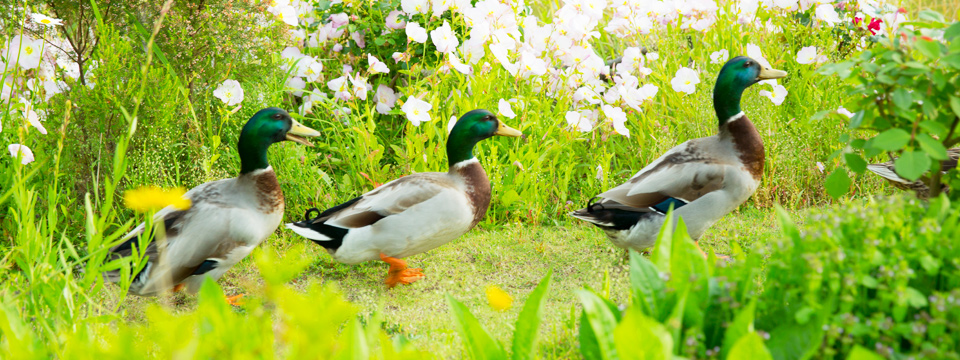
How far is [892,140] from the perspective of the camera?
6.54 ft

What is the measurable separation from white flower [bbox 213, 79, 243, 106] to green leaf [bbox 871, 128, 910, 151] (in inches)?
128

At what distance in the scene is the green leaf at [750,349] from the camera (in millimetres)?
1588

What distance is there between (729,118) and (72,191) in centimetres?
351

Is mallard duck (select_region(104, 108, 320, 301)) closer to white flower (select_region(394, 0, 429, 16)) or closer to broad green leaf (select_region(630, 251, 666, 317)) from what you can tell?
white flower (select_region(394, 0, 429, 16))


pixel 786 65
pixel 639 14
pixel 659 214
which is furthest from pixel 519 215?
pixel 786 65

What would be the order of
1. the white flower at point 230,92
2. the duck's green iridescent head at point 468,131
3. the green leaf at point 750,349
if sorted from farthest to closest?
1. the white flower at point 230,92
2. the duck's green iridescent head at point 468,131
3. the green leaf at point 750,349

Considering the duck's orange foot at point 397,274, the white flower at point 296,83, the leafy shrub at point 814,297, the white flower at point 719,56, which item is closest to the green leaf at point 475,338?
the leafy shrub at point 814,297

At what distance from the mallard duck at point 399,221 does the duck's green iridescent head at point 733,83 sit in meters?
1.38

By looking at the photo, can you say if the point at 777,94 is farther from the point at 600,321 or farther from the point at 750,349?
the point at 750,349

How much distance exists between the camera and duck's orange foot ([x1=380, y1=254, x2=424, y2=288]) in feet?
11.9

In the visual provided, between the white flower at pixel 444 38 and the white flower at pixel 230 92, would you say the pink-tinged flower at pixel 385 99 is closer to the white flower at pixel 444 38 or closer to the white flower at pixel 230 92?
the white flower at pixel 444 38

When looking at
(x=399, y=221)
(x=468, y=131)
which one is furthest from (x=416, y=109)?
(x=399, y=221)

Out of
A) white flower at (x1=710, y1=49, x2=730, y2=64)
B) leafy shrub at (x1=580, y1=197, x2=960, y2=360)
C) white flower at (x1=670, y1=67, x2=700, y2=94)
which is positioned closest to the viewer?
leafy shrub at (x1=580, y1=197, x2=960, y2=360)

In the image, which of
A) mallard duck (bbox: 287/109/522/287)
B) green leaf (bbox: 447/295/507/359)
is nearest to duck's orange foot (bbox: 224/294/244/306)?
mallard duck (bbox: 287/109/522/287)
